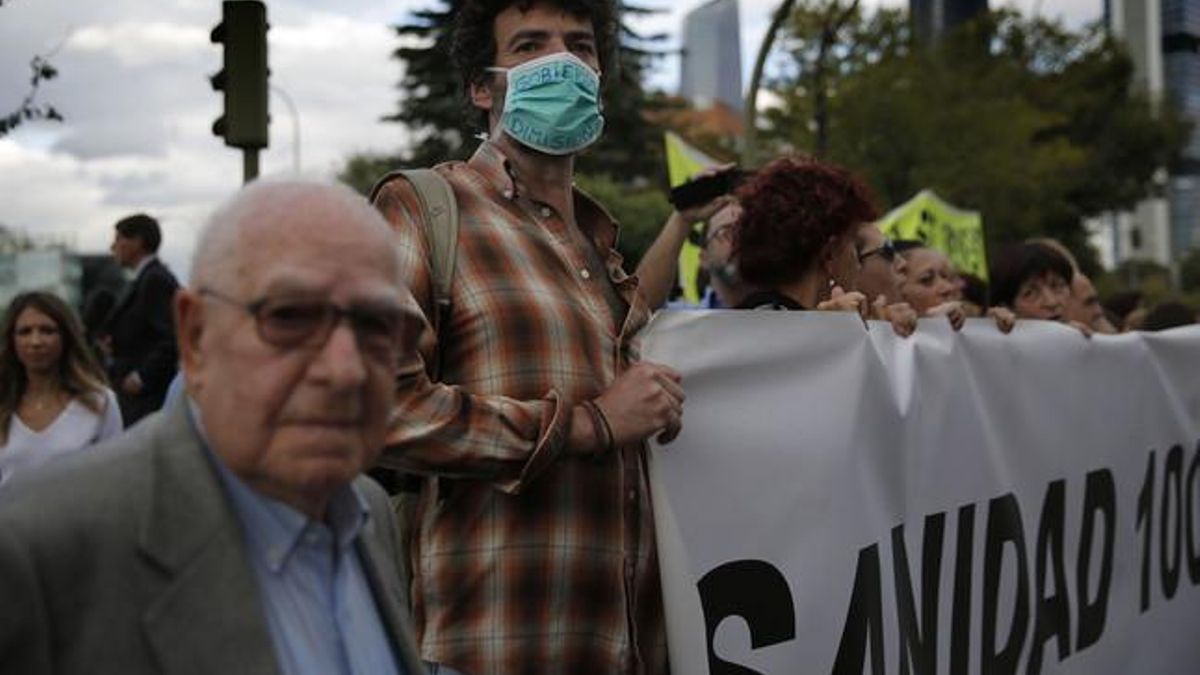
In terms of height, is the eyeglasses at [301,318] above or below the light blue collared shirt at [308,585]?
above

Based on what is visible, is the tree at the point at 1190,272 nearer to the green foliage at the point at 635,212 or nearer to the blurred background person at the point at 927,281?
the green foliage at the point at 635,212

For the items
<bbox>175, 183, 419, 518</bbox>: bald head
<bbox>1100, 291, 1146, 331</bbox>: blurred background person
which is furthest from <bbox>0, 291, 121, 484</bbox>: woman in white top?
<bbox>1100, 291, 1146, 331</bbox>: blurred background person

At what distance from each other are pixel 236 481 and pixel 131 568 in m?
0.16

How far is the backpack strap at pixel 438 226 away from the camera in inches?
103

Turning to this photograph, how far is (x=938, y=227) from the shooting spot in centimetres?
1071

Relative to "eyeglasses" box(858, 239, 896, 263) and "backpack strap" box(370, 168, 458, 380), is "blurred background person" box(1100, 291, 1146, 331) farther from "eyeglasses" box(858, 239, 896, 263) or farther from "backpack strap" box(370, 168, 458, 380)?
"backpack strap" box(370, 168, 458, 380)

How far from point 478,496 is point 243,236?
1152mm

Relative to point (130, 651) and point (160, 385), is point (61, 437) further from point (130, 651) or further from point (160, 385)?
point (130, 651)

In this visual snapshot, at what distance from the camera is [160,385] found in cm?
873

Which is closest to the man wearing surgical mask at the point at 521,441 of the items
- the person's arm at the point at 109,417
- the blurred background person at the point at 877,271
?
the blurred background person at the point at 877,271

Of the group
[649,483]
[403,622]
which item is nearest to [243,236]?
[403,622]

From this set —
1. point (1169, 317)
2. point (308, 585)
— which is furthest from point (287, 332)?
point (1169, 317)

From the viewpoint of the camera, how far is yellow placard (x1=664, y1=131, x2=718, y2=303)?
A: 7488 mm

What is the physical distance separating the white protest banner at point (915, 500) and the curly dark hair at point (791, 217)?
159 mm
